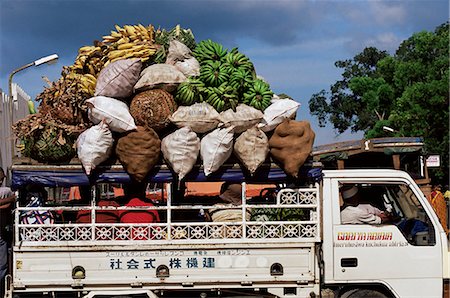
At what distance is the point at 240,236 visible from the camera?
6.58 meters

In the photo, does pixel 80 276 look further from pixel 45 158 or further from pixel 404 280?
pixel 404 280

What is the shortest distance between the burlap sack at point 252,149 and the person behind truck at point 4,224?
237cm

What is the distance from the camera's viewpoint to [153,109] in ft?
21.5

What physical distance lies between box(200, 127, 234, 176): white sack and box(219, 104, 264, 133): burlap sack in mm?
90

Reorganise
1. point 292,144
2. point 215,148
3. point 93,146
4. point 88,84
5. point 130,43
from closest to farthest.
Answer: point 93,146
point 215,148
point 292,144
point 88,84
point 130,43

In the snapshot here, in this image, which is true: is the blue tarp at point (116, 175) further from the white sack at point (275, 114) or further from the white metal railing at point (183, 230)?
the white sack at point (275, 114)

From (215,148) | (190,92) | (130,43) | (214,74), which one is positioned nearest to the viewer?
(215,148)

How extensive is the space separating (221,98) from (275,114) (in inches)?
22.5

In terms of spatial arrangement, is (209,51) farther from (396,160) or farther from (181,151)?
(396,160)

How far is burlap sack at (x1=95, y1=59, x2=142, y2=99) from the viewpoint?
6.61 meters

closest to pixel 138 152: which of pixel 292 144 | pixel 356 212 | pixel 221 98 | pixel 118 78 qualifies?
pixel 118 78

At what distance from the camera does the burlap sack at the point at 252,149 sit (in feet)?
21.3

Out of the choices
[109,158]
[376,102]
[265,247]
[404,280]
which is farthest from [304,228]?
[376,102]

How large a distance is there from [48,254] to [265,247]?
2.12 meters
